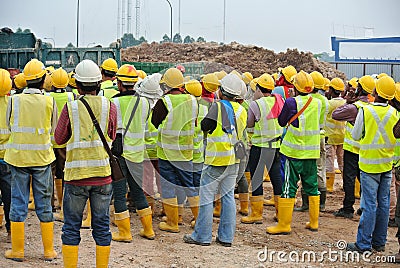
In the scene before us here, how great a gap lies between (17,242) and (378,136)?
4263 mm

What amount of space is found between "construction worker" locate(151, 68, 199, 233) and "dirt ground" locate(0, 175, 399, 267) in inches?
19.2

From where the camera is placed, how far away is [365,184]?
6.99m

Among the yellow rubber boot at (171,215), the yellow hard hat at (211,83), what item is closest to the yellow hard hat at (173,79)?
the yellow hard hat at (211,83)

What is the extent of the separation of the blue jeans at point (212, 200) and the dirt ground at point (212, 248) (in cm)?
17

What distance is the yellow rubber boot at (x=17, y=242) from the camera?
627 centimetres

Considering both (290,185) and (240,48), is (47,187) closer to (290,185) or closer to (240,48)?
(290,185)

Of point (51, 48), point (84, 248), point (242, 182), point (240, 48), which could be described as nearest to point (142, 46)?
point (240, 48)

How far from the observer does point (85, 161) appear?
551cm

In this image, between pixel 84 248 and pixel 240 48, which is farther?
pixel 240 48

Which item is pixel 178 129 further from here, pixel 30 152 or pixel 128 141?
pixel 30 152

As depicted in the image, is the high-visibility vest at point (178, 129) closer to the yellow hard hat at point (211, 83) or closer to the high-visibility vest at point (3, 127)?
the yellow hard hat at point (211, 83)

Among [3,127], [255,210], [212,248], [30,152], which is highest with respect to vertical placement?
[3,127]

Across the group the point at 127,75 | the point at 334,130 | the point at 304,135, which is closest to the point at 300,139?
the point at 304,135

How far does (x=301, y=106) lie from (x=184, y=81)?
63.9 inches
